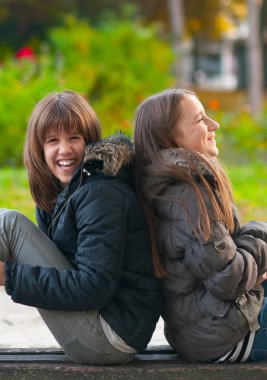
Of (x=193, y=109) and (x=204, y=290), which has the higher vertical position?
(x=193, y=109)

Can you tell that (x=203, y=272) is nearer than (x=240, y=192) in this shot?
Yes

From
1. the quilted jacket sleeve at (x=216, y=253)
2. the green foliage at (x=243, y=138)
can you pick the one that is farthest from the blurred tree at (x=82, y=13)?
the quilted jacket sleeve at (x=216, y=253)

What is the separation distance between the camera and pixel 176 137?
3.03 meters

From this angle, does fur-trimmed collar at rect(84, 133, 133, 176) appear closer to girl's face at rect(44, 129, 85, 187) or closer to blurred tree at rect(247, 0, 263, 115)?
girl's face at rect(44, 129, 85, 187)

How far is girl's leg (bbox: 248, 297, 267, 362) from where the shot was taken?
9.73 feet

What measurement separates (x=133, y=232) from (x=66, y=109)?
547 mm

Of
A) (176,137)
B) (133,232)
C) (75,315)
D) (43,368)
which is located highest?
(176,137)

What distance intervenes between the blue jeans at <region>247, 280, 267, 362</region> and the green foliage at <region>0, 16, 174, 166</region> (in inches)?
338

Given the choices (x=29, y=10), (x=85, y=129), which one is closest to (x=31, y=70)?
(x=85, y=129)

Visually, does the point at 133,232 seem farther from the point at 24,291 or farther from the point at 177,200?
the point at 24,291

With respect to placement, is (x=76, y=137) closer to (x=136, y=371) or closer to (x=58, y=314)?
(x=58, y=314)

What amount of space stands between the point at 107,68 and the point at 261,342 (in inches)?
433

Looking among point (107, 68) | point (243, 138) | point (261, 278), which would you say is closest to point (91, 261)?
point (261, 278)

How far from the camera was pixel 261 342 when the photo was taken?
9.78 ft
